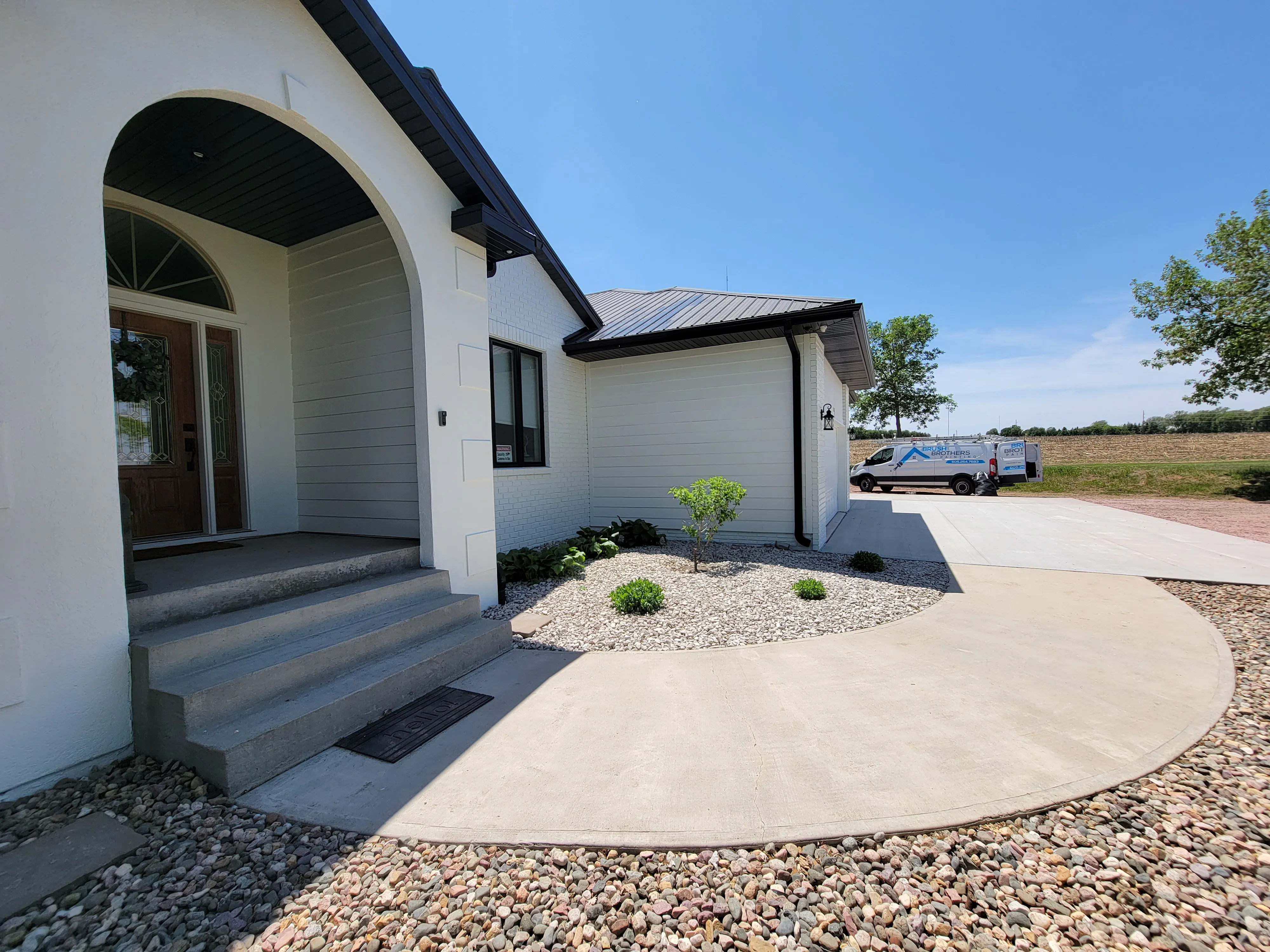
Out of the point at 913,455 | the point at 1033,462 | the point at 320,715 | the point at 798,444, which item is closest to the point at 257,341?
the point at 320,715

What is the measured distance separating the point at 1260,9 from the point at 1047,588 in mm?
8953

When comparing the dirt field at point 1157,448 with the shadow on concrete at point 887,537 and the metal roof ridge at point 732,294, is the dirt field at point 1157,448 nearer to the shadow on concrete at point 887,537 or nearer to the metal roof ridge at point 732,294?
the shadow on concrete at point 887,537

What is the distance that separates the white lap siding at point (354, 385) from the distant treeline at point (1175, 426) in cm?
3451

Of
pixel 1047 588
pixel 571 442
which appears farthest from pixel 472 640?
pixel 1047 588

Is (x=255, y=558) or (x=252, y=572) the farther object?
(x=255, y=558)

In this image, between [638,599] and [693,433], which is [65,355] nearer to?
[638,599]

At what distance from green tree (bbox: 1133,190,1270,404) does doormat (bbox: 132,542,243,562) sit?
24.4 meters

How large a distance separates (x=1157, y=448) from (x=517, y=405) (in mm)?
30450

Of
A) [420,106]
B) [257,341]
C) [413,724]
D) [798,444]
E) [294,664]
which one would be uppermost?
[420,106]

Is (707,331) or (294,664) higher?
(707,331)

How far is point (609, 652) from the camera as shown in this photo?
3.96 m

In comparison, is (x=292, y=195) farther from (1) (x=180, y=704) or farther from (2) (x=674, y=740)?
(2) (x=674, y=740)

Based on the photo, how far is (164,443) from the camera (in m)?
4.71

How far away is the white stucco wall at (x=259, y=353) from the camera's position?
5.05 metres
